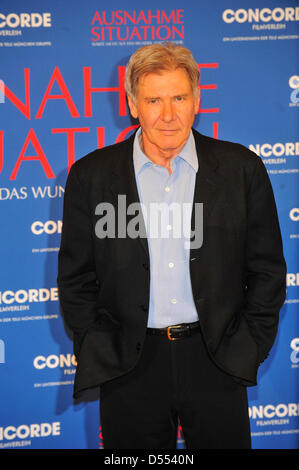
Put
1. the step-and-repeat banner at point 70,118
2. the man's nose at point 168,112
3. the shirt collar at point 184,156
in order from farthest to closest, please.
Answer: the step-and-repeat banner at point 70,118, the shirt collar at point 184,156, the man's nose at point 168,112

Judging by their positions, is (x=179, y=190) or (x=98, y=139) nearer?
A: (x=179, y=190)

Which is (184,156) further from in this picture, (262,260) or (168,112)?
(262,260)

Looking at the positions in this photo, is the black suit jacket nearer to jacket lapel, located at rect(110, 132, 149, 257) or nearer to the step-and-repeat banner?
jacket lapel, located at rect(110, 132, 149, 257)

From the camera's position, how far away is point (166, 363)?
6.95ft

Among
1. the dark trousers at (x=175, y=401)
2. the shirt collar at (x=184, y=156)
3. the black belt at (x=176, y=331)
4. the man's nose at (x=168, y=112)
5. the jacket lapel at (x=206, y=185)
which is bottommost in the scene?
the dark trousers at (x=175, y=401)

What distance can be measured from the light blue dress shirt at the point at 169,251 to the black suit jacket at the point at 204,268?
0.04 metres

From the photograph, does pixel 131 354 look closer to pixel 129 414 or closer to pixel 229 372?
pixel 129 414

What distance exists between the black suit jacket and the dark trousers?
0.07m

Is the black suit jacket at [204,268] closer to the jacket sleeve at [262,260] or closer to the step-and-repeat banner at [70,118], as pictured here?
the jacket sleeve at [262,260]

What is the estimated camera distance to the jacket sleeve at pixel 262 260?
2156 millimetres

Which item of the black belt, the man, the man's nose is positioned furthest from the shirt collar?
the black belt

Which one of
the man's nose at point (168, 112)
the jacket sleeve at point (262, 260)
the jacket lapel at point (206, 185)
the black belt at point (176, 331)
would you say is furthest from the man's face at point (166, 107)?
the black belt at point (176, 331)
